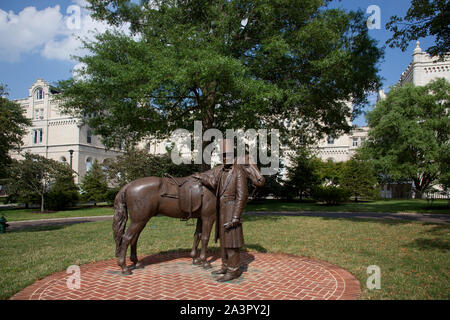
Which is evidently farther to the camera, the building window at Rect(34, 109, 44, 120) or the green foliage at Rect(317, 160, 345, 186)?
the building window at Rect(34, 109, 44, 120)

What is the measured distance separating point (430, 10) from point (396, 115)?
22.8 meters

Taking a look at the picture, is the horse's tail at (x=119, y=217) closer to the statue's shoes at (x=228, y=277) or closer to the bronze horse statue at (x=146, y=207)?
the bronze horse statue at (x=146, y=207)

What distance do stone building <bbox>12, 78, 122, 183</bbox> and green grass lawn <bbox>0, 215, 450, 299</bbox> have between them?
117ft

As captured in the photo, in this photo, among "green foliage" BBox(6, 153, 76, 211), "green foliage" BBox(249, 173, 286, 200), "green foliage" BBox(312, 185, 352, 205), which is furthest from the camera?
"green foliage" BBox(249, 173, 286, 200)

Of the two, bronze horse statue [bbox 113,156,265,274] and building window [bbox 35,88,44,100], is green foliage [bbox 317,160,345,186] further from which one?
building window [bbox 35,88,44,100]

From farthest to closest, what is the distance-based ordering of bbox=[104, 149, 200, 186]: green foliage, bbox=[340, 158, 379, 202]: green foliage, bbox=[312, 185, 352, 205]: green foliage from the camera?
bbox=[340, 158, 379, 202]: green foliage → bbox=[312, 185, 352, 205]: green foliage → bbox=[104, 149, 200, 186]: green foliage

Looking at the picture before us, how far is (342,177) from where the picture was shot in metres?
32.2

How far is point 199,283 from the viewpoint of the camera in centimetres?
567

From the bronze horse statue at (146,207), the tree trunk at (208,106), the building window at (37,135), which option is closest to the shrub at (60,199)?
the tree trunk at (208,106)

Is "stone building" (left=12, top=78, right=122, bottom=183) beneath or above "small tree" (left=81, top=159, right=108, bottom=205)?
above

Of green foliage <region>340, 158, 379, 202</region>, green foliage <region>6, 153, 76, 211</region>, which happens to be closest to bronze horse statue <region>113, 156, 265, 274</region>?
green foliage <region>6, 153, 76, 211</region>

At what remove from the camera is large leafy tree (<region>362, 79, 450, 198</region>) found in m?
30.3

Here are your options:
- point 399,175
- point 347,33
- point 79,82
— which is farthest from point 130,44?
point 399,175

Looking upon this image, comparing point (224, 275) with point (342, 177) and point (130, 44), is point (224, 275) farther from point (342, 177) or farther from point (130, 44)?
point (342, 177)
